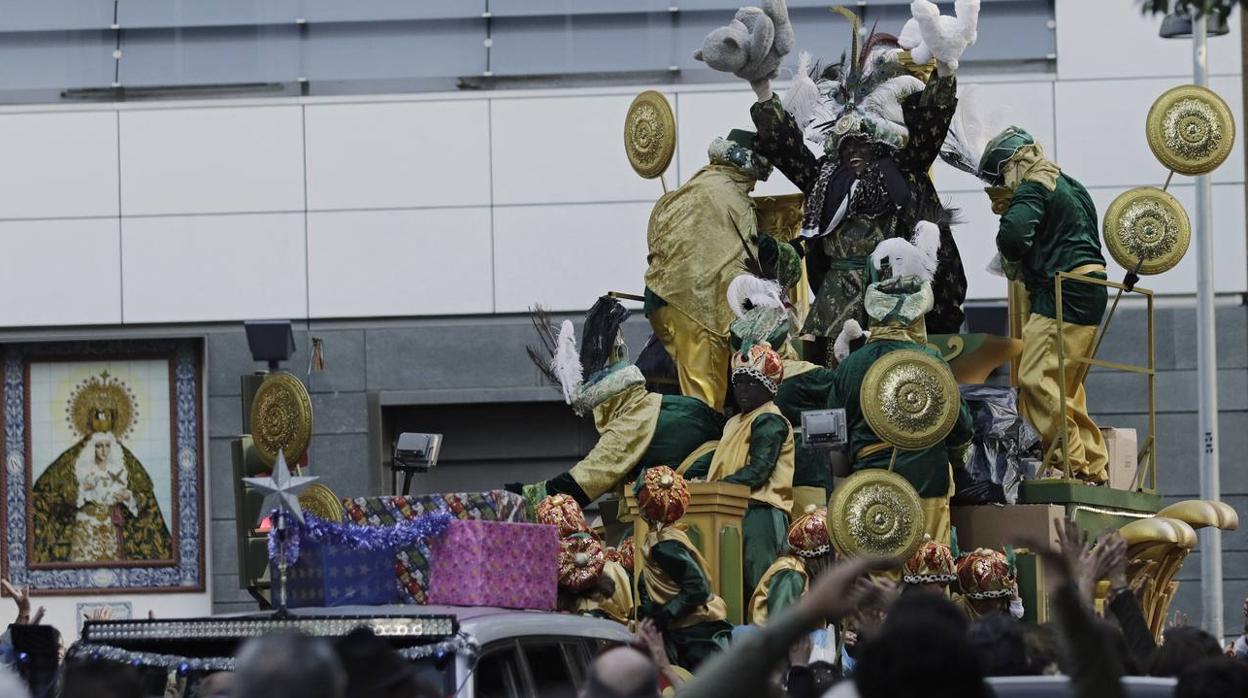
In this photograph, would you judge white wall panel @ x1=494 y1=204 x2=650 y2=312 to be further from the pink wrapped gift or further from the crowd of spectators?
the crowd of spectators

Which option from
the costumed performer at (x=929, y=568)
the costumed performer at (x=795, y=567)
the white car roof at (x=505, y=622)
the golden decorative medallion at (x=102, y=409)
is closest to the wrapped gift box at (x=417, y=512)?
the white car roof at (x=505, y=622)

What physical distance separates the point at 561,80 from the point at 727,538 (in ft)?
33.9

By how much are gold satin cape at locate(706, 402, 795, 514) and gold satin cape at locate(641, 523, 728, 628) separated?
58cm

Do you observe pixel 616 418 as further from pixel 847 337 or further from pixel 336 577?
pixel 336 577

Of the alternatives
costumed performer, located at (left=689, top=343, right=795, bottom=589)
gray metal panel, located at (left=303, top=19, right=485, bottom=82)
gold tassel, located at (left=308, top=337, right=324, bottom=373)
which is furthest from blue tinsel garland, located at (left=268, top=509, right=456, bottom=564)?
gray metal panel, located at (left=303, top=19, right=485, bottom=82)

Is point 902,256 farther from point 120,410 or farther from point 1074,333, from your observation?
point 120,410

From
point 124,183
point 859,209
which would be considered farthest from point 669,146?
point 124,183

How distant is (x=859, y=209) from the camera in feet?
45.2

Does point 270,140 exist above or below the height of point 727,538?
above

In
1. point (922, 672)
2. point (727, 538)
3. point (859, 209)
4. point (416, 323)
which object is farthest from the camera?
point (416, 323)

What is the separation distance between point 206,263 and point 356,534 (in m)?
12.7

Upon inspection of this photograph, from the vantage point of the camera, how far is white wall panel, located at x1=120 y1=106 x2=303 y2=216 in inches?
845

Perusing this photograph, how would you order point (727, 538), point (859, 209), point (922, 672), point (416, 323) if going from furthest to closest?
point (416, 323), point (859, 209), point (727, 538), point (922, 672)

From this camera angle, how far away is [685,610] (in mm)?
11984
